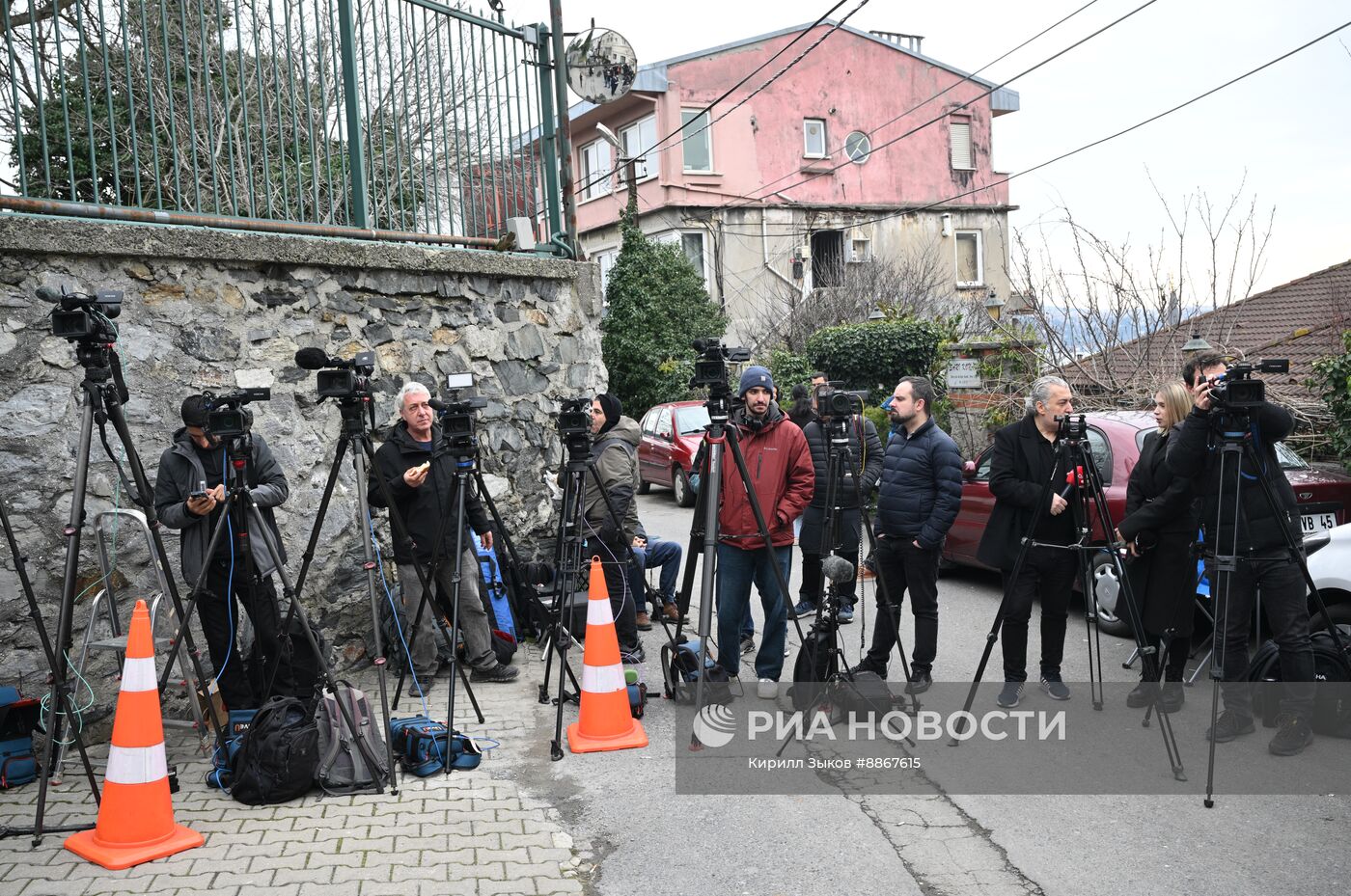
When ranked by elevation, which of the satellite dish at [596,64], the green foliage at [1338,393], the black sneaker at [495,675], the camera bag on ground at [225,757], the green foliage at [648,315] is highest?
the satellite dish at [596,64]

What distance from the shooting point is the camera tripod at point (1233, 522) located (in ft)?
15.4

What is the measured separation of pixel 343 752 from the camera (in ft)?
15.9

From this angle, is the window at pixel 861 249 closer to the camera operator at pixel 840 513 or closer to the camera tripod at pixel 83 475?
the camera operator at pixel 840 513

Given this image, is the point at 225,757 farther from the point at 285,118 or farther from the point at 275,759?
the point at 285,118

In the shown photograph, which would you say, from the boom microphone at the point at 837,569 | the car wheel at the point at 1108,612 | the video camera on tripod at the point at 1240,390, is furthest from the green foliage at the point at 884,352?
the video camera on tripod at the point at 1240,390

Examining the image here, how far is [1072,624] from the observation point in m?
7.95

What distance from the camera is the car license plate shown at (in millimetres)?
7020

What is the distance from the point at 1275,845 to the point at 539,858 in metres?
2.86

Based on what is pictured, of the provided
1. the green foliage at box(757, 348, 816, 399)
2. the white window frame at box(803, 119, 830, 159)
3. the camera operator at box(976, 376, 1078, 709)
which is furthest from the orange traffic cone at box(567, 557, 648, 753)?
the white window frame at box(803, 119, 830, 159)

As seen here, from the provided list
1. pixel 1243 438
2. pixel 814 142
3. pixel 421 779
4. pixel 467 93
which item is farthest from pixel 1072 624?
pixel 814 142

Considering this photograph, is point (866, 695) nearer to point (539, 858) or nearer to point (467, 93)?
point (539, 858)

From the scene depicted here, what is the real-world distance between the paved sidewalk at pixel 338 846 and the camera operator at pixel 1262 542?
3260 millimetres

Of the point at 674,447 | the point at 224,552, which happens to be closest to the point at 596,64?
the point at 224,552

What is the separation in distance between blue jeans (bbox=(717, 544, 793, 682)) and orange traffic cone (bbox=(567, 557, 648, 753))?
0.79 m
